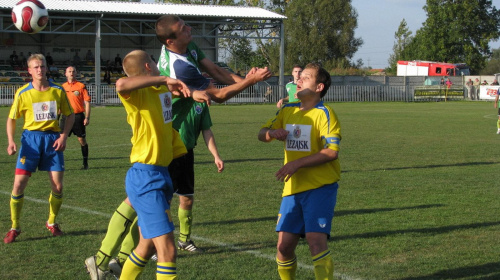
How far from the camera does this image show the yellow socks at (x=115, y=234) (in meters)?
5.08

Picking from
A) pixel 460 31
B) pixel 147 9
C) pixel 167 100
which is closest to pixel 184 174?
pixel 167 100

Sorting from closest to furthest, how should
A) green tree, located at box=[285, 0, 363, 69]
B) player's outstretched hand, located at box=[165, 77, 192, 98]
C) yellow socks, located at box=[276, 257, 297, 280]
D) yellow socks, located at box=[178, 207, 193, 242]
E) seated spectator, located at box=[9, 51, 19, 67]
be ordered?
player's outstretched hand, located at box=[165, 77, 192, 98]
yellow socks, located at box=[276, 257, 297, 280]
yellow socks, located at box=[178, 207, 193, 242]
seated spectator, located at box=[9, 51, 19, 67]
green tree, located at box=[285, 0, 363, 69]

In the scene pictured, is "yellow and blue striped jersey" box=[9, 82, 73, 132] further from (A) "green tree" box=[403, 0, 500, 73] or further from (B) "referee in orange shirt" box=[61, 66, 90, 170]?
(A) "green tree" box=[403, 0, 500, 73]

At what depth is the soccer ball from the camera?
32.5ft

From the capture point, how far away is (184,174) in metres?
6.42

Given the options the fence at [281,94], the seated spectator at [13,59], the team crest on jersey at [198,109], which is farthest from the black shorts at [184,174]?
the seated spectator at [13,59]

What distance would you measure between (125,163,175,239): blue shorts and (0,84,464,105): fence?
111 feet

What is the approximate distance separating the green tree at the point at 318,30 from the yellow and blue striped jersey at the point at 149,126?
72.1 metres

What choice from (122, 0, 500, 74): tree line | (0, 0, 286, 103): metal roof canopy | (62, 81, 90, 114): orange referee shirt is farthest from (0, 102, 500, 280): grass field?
(122, 0, 500, 74): tree line

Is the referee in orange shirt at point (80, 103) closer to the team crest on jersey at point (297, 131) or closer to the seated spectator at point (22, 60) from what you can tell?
the team crest on jersey at point (297, 131)

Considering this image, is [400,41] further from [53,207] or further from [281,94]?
[53,207]

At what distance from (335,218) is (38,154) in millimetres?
3699

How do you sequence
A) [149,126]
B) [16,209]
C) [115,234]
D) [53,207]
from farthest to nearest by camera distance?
1. [53,207]
2. [16,209]
3. [115,234]
4. [149,126]

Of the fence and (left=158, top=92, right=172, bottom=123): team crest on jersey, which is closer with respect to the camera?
(left=158, top=92, right=172, bottom=123): team crest on jersey
